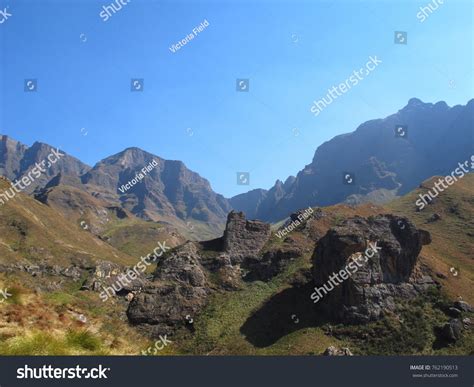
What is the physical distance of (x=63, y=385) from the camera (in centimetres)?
1105

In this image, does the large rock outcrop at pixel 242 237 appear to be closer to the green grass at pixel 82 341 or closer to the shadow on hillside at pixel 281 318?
the shadow on hillside at pixel 281 318

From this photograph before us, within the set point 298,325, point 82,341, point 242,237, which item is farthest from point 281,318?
point 82,341

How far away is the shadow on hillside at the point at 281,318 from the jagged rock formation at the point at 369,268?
6.22ft

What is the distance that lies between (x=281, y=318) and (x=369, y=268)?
12014mm

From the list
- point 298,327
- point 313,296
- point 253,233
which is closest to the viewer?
point 298,327

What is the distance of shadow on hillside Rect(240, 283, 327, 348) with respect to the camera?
50125 millimetres

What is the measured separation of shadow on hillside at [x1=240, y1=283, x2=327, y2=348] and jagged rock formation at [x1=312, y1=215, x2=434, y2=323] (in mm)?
1896

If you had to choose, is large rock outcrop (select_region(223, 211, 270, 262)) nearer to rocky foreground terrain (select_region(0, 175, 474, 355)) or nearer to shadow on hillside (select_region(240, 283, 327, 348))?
rocky foreground terrain (select_region(0, 175, 474, 355))

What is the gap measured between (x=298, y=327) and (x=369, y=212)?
1705 inches

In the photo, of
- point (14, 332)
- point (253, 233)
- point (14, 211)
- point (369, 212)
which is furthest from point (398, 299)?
point (14, 211)

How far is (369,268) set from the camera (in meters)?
52.9

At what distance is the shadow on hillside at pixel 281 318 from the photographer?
50.1m

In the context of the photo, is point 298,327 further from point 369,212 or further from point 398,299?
point 369,212

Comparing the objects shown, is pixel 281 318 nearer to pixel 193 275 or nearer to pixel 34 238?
pixel 193 275
